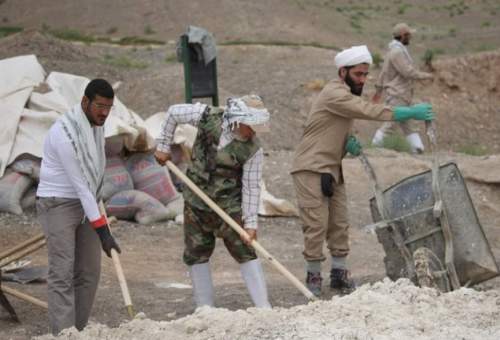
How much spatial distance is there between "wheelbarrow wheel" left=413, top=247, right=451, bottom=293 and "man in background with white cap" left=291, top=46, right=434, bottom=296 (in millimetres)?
720

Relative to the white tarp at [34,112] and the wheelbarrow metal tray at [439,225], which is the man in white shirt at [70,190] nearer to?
the wheelbarrow metal tray at [439,225]

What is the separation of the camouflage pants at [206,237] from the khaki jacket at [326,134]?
97cm

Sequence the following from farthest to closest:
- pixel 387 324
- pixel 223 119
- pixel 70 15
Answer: pixel 70 15 → pixel 223 119 → pixel 387 324

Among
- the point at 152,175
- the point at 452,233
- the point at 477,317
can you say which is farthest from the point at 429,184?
the point at 152,175

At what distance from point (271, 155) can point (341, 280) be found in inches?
216

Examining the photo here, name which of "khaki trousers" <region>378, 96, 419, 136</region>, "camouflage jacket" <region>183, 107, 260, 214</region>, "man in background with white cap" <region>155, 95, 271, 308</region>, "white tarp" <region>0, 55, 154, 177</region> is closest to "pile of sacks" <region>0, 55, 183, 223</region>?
"white tarp" <region>0, 55, 154, 177</region>

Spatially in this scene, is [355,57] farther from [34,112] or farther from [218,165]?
[34,112]

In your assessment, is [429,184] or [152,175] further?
[152,175]

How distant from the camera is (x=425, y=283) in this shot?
21.3ft

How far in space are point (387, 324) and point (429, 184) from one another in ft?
6.48

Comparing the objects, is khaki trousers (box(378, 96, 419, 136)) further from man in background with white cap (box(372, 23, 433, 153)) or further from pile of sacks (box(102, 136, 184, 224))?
pile of sacks (box(102, 136, 184, 224))

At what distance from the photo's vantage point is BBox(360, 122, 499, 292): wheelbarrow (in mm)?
6816

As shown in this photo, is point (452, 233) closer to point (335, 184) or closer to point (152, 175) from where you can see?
point (335, 184)

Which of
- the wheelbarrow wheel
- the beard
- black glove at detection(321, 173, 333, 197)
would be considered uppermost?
the beard
